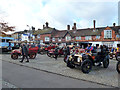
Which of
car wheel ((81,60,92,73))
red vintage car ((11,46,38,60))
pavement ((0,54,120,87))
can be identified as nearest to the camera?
pavement ((0,54,120,87))

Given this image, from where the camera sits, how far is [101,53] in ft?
24.6

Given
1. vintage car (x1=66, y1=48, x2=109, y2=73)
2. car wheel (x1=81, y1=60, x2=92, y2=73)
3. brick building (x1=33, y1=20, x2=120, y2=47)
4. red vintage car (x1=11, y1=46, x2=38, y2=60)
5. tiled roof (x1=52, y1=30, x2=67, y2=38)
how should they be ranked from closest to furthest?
car wheel (x1=81, y1=60, x2=92, y2=73)
vintage car (x1=66, y1=48, x2=109, y2=73)
red vintage car (x1=11, y1=46, x2=38, y2=60)
brick building (x1=33, y1=20, x2=120, y2=47)
tiled roof (x1=52, y1=30, x2=67, y2=38)

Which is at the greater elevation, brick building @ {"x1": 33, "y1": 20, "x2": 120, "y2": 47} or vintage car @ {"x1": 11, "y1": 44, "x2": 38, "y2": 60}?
brick building @ {"x1": 33, "y1": 20, "x2": 120, "y2": 47}

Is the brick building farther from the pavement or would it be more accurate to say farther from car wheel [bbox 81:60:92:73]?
car wheel [bbox 81:60:92:73]

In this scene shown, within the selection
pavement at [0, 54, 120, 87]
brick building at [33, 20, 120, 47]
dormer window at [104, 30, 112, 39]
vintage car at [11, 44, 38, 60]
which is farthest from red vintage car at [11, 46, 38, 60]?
dormer window at [104, 30, 112, 39]

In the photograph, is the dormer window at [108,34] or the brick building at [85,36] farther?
the dormer window at [108,34]

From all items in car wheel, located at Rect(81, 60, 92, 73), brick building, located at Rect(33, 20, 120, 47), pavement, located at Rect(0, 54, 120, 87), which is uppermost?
brick building, located at Rect(33, 20, 120, 47)

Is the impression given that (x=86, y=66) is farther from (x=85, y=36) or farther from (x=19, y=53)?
(x=85, y=36)

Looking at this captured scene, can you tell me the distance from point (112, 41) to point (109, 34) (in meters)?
3.65

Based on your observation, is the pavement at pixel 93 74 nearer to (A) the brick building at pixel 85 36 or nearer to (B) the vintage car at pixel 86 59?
(B) the vintage car at pixel 86 59

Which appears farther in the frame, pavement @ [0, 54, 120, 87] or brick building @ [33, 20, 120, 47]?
brick building @ [33, 20, 120, 47]

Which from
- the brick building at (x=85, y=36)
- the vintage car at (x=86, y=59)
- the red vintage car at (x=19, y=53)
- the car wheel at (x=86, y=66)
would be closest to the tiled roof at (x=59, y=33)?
the brick building at (x=85, y=36)

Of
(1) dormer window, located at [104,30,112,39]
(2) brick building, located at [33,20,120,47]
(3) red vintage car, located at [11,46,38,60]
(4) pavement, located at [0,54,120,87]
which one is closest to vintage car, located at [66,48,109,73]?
(4) pavement, located at [0,54,120,87]

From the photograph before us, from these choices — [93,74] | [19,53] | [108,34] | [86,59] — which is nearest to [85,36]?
[108,34]
